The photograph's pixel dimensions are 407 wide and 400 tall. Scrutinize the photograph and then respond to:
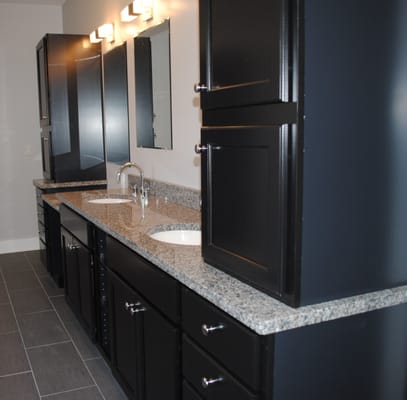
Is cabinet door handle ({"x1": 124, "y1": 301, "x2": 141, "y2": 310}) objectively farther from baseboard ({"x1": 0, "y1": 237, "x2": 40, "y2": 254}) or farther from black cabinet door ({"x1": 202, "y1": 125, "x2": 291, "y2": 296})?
baseboard ({"x1": 0, "y1": 237, "x2": 40, "y2": 254})

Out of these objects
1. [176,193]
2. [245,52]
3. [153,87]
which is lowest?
[176,193]

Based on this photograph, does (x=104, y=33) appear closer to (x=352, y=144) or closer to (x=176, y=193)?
(x=176, y=193)

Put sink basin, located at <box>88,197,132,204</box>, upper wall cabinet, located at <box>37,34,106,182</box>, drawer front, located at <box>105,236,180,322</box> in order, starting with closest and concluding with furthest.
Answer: drawer front, located at <box>105,236,180,322</box> → sink basin, located at <box>88,197,132,204</box> → upper wall cabinet, located at <box>37,34,106,182</box>

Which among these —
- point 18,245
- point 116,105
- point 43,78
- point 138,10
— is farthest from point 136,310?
point 18,245

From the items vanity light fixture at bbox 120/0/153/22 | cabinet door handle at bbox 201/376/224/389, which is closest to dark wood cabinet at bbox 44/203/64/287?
vanity light fixture at bbox 120/0/153/22

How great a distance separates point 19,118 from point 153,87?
277 cm

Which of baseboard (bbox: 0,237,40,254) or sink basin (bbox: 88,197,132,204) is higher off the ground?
sink basin (bbox: 88,197,132,204)

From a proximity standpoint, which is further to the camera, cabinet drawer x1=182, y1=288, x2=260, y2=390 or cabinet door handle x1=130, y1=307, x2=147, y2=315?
cabinet door handle x1=130, y1=307, x2=147, y2=315

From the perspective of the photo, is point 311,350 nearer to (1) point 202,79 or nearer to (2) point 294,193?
(2) point 294,193

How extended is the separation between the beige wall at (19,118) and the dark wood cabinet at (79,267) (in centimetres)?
237

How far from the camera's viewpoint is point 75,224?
308 centimetres

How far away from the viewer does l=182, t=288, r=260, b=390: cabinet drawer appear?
4.04ft

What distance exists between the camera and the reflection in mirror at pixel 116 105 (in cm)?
389

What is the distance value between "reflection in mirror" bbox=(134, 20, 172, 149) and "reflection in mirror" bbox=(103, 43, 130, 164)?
300 mm
